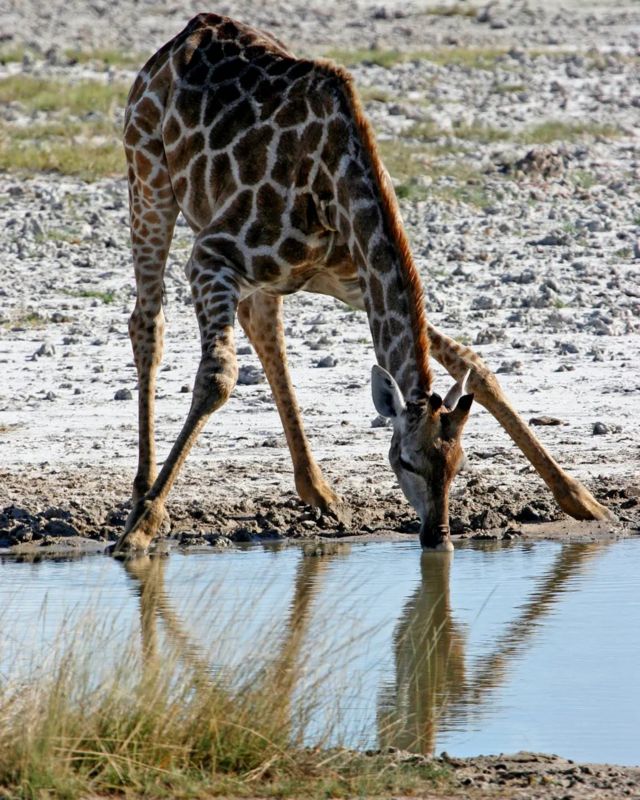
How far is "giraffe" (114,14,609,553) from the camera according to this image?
7527mm

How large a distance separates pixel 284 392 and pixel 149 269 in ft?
3.24

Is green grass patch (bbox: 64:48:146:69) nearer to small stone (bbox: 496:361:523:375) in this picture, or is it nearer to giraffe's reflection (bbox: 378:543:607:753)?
small stone (bbox: 496:361:523:375)

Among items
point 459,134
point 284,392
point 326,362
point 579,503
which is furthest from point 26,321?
point 459,134

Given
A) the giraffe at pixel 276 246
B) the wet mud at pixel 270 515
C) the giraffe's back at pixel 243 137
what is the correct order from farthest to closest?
the wet mud at pixel 270 515 < the giraffe's back at pixel 243 137 < the giraffe at pixel 276 246

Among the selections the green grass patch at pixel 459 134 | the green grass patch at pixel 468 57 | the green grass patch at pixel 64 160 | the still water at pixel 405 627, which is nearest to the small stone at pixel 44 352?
the still water at pixel 405 627

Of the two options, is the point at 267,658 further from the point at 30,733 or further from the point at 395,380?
the point at 395,380

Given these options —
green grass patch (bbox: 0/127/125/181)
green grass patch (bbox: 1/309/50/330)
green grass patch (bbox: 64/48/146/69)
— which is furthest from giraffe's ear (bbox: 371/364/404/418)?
green grass patch (bbox: 64/48/146/69)

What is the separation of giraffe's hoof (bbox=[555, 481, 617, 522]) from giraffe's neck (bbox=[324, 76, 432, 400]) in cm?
138

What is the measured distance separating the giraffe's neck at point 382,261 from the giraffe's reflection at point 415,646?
888mm

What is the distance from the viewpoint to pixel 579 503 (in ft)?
28.1

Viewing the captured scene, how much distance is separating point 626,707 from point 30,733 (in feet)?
7.36

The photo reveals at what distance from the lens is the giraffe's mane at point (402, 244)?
7531 millimetres

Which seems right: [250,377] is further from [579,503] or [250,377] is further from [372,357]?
[579,503]

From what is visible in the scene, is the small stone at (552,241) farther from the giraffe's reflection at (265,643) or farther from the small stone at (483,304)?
the giraffe's reflection at (265,643)
